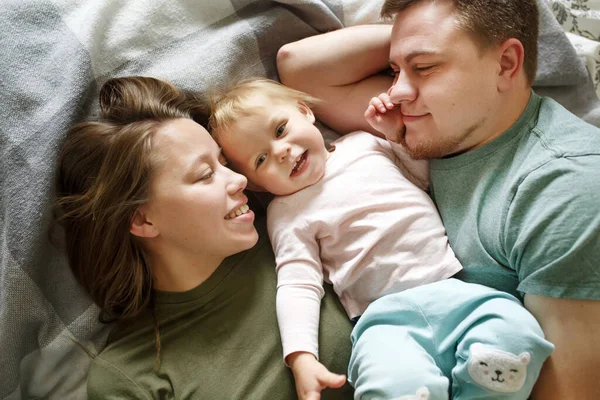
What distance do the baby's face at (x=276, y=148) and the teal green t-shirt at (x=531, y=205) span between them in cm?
32

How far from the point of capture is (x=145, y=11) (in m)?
1.36

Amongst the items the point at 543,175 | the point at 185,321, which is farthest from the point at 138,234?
the point at 543,175

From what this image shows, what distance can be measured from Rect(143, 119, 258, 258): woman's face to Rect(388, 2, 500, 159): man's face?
444 mm

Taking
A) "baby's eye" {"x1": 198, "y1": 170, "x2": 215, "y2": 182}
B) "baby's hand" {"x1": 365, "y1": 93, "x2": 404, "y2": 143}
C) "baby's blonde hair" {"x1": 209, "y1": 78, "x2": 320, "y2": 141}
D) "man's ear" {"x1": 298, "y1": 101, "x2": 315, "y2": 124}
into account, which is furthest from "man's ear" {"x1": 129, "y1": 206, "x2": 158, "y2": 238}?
"baby's hand" {"x1": 365, "y1": 93, "x2": 404, "y2": 143}

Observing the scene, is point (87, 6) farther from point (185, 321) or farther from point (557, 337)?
point (557, 337)

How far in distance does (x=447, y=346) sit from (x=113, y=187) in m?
0.78

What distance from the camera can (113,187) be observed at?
1167 mm

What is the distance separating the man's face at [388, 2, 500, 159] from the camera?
1151 mm

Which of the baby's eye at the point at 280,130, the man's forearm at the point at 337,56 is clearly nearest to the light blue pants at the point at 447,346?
the baby's eye at the point at 280,130

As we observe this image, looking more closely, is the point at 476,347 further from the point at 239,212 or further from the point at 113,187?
the point at 113,187

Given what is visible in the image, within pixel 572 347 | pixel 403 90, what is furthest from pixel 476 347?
pixel 403 90

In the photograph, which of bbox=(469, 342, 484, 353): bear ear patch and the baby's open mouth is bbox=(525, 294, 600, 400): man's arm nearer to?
bbox=(469, 342, 484, 353): bear ear patch

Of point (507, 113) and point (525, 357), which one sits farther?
point (507, 113)

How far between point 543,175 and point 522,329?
1.03 ft
